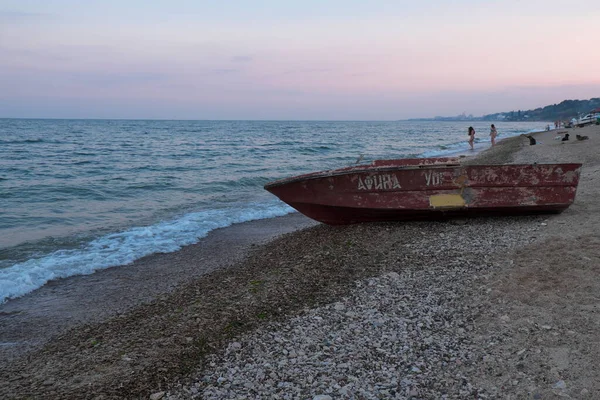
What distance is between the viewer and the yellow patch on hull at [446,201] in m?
7.91

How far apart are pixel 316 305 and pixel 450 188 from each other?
Answer: 13.9 feet

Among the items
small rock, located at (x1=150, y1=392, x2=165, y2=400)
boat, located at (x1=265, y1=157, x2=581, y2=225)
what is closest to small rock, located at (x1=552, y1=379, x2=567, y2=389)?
small rock, located at (x1=150, y1=392, x2=165, y2=400)

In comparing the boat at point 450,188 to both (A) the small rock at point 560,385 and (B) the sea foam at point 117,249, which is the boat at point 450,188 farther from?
(A) the small rock at point 560,385

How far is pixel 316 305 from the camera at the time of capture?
4.80 meters

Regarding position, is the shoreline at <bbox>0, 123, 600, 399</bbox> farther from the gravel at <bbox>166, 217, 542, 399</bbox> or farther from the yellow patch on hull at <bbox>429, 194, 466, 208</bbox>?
the yellow patch on hull at <bbox>429, 194, 466, 208</bbox>

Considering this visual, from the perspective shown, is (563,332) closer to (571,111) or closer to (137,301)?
(137,301)

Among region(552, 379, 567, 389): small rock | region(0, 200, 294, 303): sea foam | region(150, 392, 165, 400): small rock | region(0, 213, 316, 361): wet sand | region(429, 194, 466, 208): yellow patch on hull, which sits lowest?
region(0, 213, 316, 361): wet sand

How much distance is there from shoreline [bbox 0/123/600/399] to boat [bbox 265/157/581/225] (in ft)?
0.87

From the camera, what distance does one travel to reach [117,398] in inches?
131

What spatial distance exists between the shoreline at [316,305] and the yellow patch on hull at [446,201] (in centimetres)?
36

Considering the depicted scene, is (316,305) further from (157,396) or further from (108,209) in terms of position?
(108,209)

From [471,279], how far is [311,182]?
376cm

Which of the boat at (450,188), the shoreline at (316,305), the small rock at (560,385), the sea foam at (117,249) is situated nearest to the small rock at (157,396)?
the shoreline at (316,305)

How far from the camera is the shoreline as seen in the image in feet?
11.6
